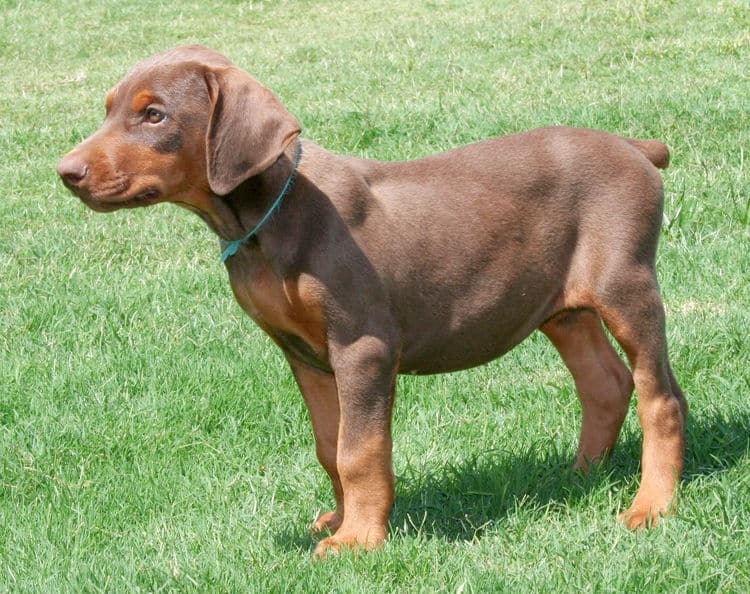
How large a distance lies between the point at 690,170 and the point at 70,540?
524 centimetres

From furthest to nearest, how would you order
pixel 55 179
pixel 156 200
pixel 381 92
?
pixel 381 92 < pixel 55 179 < pixel 156 200

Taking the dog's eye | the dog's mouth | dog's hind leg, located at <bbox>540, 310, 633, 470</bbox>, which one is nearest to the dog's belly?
dog's hind leg, located at <bbox>540, 310, 633, 470</bbox>

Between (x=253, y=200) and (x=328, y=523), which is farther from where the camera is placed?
(x=328, y=523)

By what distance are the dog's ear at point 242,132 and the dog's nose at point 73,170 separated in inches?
15.4

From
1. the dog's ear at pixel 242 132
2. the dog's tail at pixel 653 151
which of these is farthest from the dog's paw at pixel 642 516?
the dog's ear at pixel 242 132

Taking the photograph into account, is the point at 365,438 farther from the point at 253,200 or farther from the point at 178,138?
the point at 178,138

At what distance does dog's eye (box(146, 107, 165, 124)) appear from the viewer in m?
3.97

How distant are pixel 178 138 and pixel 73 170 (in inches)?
13.7

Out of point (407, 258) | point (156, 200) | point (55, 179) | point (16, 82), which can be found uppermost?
point (156, 200)

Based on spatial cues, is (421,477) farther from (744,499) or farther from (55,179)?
(55,179)

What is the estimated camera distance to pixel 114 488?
485 cm

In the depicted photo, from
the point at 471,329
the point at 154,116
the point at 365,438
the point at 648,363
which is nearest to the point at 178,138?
the point at 154,116

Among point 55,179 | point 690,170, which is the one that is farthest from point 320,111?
point 690,170

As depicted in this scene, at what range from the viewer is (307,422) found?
5367mm
